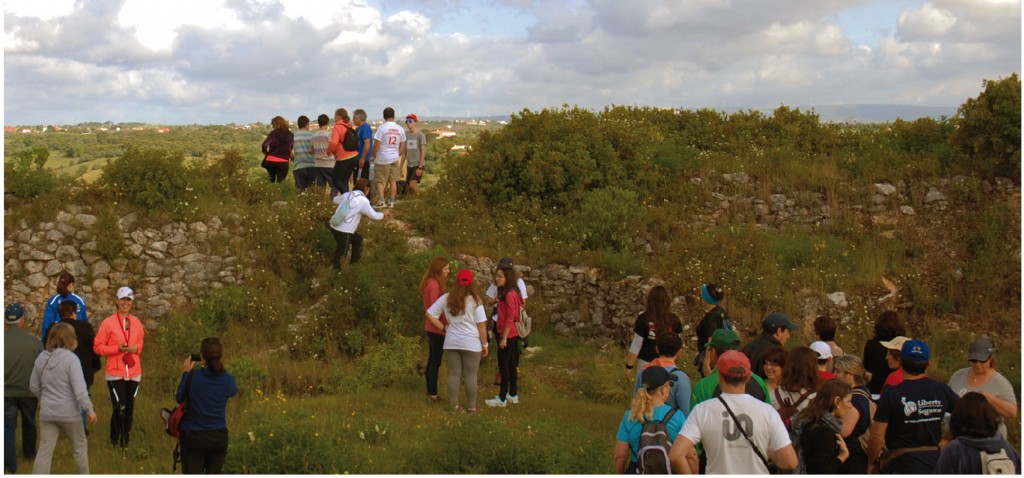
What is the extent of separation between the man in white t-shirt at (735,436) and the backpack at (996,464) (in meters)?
1.31

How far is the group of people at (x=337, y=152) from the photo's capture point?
14617 millimetres

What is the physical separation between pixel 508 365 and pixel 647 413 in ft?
15.4

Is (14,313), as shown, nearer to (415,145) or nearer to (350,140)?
(350,140)

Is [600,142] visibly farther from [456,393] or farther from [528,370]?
[456,393]

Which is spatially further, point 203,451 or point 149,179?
point 149,179

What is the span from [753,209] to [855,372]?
956 cm

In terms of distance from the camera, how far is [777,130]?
18594 millimetres

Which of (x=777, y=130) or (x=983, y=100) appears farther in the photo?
(x=777, y=130)

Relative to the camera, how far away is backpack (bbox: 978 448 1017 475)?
212 inches

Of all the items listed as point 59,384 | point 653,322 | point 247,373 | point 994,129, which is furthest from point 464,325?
point 994,129

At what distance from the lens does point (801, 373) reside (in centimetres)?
609

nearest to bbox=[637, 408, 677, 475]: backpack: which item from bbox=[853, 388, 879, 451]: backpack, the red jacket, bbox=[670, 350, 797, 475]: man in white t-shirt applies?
bbox=[670, 350, 797, 475]: man in white t-shirt

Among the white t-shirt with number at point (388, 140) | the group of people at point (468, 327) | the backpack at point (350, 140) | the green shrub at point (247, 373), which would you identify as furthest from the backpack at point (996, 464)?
the white t-shirt with number at point (388, 140)

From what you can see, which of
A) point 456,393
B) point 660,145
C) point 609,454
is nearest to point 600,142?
point 660,145
